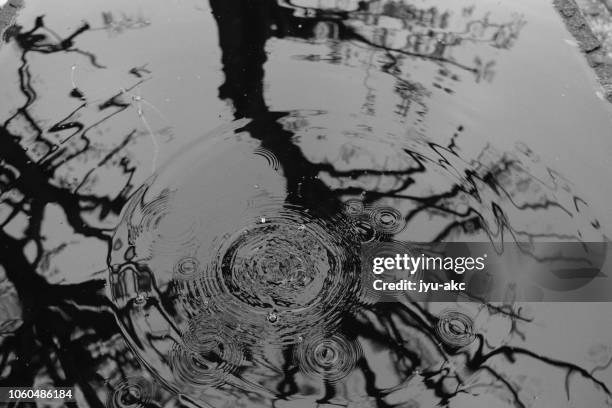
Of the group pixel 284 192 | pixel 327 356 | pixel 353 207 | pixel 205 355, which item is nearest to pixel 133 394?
pixel 205 355

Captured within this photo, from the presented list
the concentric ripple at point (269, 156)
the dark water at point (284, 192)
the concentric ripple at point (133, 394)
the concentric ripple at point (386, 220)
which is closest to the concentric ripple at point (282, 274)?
the dark water at point (284, 192)

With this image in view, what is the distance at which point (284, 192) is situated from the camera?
105 inches

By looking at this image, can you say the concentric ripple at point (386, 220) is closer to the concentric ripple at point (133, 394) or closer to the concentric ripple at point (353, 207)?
the concentric ripple at point (353, 207)

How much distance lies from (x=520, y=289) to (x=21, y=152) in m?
2.18

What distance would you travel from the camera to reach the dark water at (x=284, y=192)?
2.19 meters

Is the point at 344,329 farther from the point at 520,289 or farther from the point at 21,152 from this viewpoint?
the point at 21,152

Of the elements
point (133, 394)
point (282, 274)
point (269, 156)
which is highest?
point (269, 156)

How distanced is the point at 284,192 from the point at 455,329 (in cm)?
89

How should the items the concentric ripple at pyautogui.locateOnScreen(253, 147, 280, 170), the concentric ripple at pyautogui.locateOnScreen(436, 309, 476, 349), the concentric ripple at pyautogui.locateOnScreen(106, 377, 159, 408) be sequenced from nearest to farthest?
the concentric ripple at pyautogui.locateOnScreen(106, 377, 159, 408) → the concentric ripple at pyautogui.locateOnScreen(436, 309, 476, 349) → the concentric ripple at pyautogui.locateOnScreen(253, 147, 280, 170)

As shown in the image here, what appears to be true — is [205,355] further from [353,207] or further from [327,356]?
[353,207]

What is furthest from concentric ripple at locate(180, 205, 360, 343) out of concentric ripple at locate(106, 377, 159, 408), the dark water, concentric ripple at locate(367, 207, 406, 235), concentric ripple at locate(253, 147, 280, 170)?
concentric ripple at locate(106, 377, 159, 408)

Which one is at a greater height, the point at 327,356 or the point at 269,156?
the point at 269,156

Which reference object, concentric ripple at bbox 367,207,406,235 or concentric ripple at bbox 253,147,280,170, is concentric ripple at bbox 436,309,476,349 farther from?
concentric ripple at bbox 253,147,280,170

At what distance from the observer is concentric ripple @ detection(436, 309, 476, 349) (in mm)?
2250
